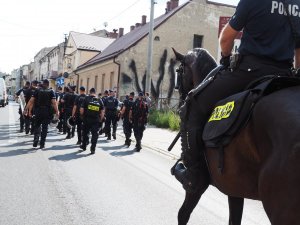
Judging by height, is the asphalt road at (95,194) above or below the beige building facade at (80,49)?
below

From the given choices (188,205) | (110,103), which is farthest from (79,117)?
(188,205)

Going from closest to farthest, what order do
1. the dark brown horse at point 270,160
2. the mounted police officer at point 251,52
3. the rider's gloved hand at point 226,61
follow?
1. the dark brown horse at point 270,160
2. the mounted police officer at point 251,52
3. the rider's gloved hand at point 226,61

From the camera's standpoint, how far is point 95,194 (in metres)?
6.48

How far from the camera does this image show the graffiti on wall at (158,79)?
32.7m

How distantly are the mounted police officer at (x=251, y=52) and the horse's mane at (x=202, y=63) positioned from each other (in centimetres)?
74

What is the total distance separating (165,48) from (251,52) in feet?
103

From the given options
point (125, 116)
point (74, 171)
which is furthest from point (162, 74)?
point (74, 171)

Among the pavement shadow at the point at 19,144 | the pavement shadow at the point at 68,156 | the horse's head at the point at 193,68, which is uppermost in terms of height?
the horse's head at the point at 193,68

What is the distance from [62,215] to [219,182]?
3.08 metres

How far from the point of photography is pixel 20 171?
8.25 m

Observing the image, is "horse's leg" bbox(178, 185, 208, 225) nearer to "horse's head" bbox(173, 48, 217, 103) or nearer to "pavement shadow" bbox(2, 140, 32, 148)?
"horse's head" bbox(173, 48, 217, 103)

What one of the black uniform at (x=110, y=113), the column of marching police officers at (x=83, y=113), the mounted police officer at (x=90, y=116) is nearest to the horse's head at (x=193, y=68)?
the column of marching police officers at (x=83, y=113)

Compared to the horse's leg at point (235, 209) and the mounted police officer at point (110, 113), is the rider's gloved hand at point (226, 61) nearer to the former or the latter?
the horse's leg at point (235, 209)

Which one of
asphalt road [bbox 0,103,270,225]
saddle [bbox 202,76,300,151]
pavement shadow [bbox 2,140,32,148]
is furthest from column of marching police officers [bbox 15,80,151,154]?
saddle [bbox 202,76,300,151]
